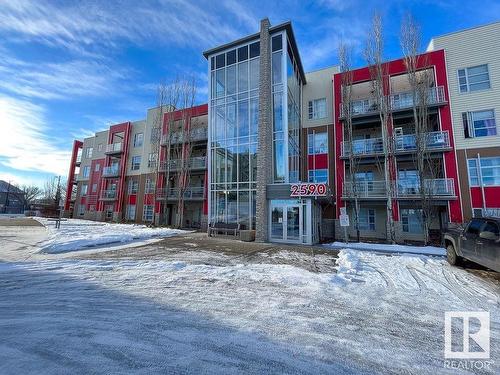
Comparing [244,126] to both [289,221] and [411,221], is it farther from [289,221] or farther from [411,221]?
[411,221]

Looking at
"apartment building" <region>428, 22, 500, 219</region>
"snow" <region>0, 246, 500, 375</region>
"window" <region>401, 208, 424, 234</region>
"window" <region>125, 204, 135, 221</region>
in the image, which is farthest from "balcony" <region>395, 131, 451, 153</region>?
"window" <region>125, 204, 135, 221</region>

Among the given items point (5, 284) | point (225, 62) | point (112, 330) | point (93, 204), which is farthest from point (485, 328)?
point (93, 204)

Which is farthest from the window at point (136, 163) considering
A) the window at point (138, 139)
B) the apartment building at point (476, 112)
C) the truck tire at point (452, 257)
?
the apartment building at point (476, 112)

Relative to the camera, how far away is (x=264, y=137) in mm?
18625

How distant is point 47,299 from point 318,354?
5.59m

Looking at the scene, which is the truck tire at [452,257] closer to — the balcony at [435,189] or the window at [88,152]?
the balcony at [435,189]

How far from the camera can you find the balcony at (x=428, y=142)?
1858 cm

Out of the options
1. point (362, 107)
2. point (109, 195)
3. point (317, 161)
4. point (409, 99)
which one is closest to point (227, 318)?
point (317, 161)

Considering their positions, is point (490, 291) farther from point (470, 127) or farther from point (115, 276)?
point (470, 127)

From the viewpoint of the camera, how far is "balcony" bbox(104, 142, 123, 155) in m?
37.8

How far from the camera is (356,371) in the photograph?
9.76ft

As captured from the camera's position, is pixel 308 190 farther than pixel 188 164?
No

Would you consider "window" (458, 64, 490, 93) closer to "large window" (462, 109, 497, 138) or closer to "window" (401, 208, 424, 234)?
"large window" (462, 109, 497, 138)

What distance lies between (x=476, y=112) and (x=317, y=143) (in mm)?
11958
